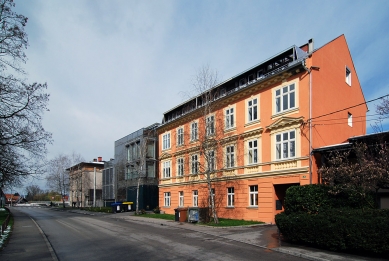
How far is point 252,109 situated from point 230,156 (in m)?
4.22

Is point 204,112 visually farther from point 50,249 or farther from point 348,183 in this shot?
point 50,249

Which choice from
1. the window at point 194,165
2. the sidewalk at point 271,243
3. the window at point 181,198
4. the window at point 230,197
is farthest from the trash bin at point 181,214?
the window at point 181,198

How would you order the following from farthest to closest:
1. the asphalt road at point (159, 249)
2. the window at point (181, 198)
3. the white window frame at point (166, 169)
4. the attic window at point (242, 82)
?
the white window frame at point (166, 169), the window at point (181, 198), the attic window at point (242, 82), the asphalt road at point (159, 249)

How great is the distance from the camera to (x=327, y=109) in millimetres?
21172

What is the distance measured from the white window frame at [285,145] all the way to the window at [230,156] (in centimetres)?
475

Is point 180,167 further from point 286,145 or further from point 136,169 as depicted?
point 286,145

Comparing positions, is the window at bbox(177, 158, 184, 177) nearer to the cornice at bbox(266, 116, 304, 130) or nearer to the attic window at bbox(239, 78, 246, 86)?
the attic window at bbox(239, 78, 246, 86)

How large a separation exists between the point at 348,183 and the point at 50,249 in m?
12.5

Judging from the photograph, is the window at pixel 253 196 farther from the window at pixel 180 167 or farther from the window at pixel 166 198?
the window at pixel 166 198

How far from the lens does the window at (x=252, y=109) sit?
24.0m

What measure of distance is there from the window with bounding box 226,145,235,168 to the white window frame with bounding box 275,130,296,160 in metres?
4.75

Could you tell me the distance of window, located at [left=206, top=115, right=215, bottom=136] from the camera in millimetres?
23392

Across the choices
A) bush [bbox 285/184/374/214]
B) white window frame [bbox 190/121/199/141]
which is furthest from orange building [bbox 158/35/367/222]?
bush [bbox 285/184/374/214]

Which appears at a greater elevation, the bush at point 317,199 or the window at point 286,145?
the window at point 286,145
